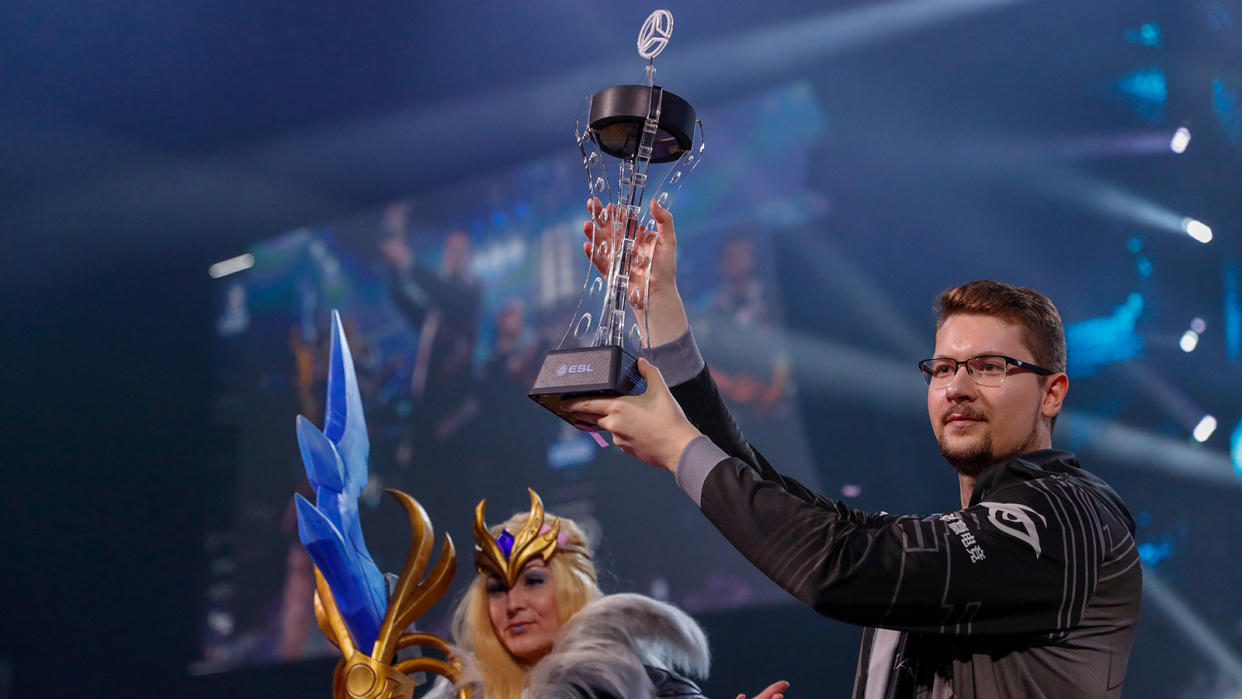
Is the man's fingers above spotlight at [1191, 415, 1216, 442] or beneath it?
beneath

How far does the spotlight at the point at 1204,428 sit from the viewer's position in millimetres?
3523

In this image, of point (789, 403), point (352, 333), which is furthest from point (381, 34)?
point (789, 403)

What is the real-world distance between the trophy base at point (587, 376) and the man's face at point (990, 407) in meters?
0.42

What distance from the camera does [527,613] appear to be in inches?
107

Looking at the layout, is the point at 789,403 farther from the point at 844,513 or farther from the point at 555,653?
the point at 844,513

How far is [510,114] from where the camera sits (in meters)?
4.86

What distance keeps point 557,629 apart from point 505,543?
0.30 m

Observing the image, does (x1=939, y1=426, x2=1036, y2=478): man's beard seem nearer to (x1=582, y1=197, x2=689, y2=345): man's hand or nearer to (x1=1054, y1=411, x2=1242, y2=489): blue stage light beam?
(x1=582, y1=197, x2=689, y2=345): man's hand

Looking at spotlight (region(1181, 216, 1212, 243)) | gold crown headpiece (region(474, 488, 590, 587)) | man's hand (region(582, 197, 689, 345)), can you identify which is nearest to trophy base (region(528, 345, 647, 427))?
man's hand (region(582, 197, 689, 345))

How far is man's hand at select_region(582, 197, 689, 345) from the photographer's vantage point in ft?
4.60

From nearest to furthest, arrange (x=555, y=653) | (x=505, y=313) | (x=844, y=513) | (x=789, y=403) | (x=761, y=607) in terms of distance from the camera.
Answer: (x=844, y=513)
(x=555, y=653)
(x=761, y=607)
(x=789, y=403)
(x=505, y=313)

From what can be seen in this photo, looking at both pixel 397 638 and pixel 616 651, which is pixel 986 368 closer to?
pixel 616 651

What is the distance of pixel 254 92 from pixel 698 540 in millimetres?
3305

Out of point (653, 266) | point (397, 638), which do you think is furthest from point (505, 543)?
point (653, 266)
